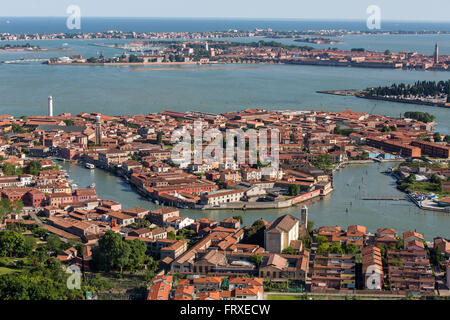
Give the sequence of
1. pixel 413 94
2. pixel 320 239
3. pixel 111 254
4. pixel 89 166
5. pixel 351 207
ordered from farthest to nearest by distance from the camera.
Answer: pixel 413 94 < pixel 89 166 < pixel 351 207 < pixel 320 239 < pixel 111 254

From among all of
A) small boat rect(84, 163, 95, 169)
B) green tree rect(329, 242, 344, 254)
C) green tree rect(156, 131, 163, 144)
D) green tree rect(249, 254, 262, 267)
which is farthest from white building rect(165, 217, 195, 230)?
green tree rect(156, 131, 163, 144)

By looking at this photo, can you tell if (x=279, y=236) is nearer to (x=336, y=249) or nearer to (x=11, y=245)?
(x=336, y=249)

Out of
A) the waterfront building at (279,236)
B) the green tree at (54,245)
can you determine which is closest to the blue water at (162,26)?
the green tree at (54,245)

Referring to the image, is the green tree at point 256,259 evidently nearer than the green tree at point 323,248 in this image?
Yes

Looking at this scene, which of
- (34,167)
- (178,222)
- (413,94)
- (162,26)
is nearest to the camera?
(178,222)

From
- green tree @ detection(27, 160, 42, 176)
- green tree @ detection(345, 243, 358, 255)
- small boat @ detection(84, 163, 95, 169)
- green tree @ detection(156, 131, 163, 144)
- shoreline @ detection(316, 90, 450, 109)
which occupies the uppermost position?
shoreline @ detection(316, 90, 450, 109)

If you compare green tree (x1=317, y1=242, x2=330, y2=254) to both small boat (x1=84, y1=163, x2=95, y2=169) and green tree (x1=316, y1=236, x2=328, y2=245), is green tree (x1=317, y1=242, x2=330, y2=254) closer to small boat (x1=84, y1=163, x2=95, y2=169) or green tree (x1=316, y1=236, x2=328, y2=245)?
green tree (x1=316, y1=236, x2=328, y2=245)

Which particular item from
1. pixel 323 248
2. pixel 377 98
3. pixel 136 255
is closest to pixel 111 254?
pixel 136 255

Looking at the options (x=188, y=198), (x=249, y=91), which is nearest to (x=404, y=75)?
(x=249, y=91)

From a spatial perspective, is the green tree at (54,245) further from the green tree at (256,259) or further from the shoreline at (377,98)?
the shoreline at (377,98)
